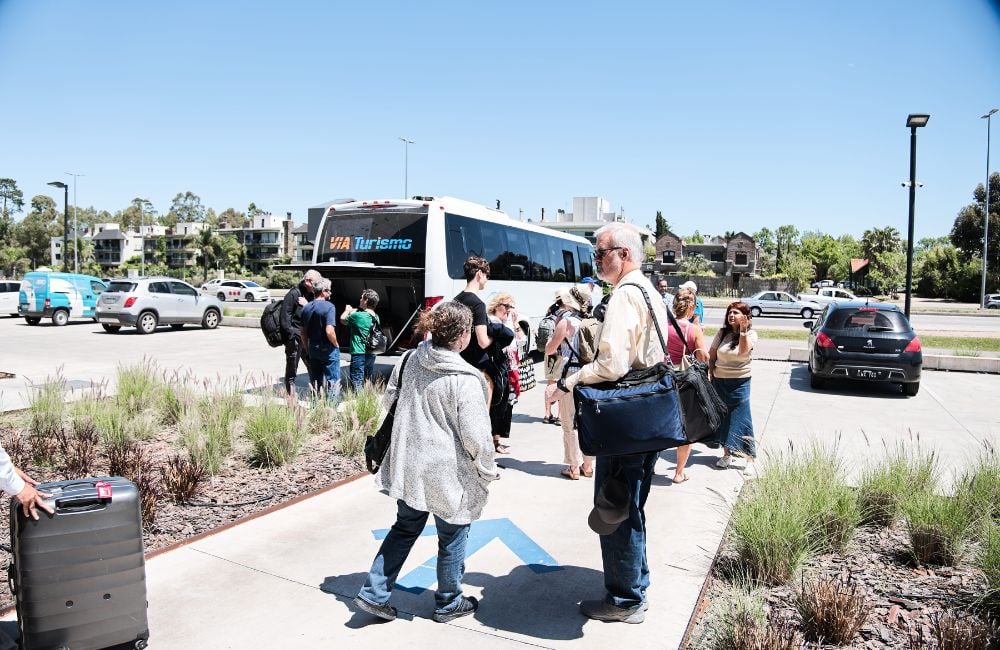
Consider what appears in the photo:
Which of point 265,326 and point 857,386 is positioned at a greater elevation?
point 265,326

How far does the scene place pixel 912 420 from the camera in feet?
30.2

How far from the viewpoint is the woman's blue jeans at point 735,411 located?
6.57 metres

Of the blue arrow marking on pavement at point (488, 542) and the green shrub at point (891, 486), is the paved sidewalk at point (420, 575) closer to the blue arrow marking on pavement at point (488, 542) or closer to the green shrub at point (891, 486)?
the blue arrow marking on pavement at point (488, 542)

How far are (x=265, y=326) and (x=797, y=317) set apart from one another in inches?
1425

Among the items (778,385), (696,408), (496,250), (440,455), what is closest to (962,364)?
(778,385)

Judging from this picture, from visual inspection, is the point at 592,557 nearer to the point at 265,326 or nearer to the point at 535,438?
the point at 535,438

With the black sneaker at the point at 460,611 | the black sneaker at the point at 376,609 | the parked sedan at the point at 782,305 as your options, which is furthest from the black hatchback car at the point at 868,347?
the parked sedan at the point at 782,305

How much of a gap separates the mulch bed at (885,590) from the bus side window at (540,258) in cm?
1137

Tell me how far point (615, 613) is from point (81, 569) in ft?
8.72

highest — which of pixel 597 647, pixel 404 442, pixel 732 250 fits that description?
pixel 732 250

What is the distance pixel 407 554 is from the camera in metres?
3.58

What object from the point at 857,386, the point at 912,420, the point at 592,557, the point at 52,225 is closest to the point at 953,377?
the point at 857,386

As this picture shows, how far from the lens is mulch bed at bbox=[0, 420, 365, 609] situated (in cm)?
472

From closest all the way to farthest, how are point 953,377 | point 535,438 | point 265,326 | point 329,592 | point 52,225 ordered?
point 329,592 → point 535,438 → point 265,326 → point 953,377 → point 52,225
